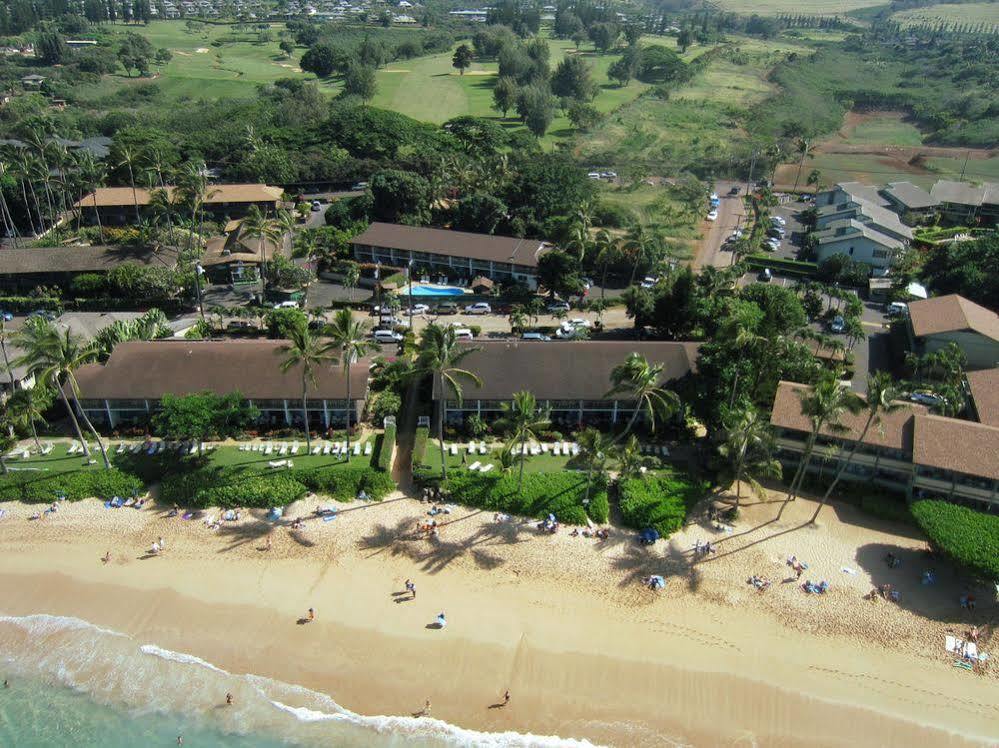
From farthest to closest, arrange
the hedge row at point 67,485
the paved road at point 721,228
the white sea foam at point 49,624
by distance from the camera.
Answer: the paved road at point 721,228, the hedge row at point 67,485, the white sea foam at point 49,624

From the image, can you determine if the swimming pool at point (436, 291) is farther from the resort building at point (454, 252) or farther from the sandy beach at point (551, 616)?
the sandy beach at point (551, 616)

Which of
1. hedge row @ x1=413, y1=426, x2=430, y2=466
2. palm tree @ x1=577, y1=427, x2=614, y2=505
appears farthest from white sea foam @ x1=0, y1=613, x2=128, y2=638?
palm tree @ x1=577, y1=427, x2=614, y2=505

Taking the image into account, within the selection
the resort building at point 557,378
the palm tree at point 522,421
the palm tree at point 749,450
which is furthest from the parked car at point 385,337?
the palm tree at point 749,450

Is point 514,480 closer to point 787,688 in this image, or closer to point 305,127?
point 787,688

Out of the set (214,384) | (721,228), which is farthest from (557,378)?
(721,228)

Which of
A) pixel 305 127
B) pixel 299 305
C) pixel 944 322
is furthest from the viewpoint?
pixel 305 127

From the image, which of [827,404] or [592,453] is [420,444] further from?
[827,404]

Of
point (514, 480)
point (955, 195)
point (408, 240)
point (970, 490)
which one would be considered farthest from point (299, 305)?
point (955, 195)
